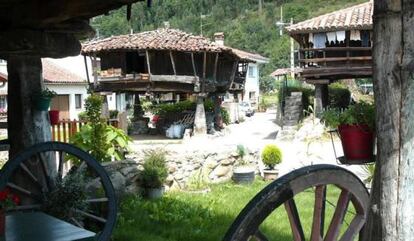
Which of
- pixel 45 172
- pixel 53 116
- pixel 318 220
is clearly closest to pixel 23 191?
pixel 45 172

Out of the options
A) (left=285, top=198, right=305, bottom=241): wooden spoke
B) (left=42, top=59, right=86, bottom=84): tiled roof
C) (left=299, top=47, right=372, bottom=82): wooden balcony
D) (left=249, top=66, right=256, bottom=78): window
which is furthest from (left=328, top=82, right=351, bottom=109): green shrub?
(left=249, top=66, right=256, bottom=78): window

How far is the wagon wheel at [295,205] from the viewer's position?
6.27 ft

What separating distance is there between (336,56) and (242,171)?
11.0 m

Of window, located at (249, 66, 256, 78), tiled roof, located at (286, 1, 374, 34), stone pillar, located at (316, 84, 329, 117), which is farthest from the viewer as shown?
window, located at (249, 66, 256, 78)

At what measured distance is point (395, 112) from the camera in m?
1.98

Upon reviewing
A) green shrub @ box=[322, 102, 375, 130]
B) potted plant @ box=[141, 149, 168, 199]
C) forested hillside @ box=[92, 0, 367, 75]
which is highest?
forested hillside @ box=[92, 0, 367, 75]

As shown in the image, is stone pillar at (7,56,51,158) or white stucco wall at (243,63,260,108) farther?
white stucco wall at (243,63,260,108)

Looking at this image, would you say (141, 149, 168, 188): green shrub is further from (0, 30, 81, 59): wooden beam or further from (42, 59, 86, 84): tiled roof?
(42, 59, 86, 84): tiled roof

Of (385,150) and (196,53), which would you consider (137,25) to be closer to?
(196,53)

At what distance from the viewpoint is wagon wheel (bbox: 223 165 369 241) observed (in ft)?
6.27

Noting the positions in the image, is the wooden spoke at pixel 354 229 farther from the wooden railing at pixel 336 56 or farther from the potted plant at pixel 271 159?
the wooden railing at pixel 336 56

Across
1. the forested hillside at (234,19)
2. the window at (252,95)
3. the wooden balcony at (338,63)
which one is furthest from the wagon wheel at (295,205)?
the forested hillside at (234,19)

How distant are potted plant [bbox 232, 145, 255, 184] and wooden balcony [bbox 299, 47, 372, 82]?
886 centimetres

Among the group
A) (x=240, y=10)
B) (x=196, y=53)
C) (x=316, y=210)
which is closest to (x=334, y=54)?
(x=196, y=53)
